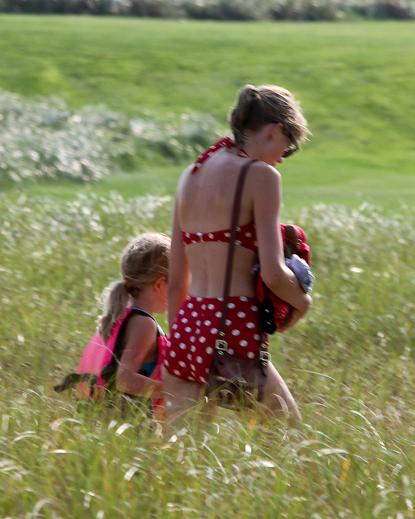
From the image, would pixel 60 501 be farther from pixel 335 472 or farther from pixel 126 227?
pixel 126 227

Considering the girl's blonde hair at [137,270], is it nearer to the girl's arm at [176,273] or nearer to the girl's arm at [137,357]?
the girl's arm at [137,357]

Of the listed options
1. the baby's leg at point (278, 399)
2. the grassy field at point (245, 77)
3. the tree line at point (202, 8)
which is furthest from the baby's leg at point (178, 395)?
the tree line at point (202, 8)

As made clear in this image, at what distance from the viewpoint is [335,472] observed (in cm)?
468

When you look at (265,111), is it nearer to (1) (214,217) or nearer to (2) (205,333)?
(1) (214,217)

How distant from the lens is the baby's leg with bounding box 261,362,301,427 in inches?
199

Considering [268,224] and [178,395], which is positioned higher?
[268,224]

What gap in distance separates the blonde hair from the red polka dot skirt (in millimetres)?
586

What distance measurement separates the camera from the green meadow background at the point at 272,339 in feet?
14.6

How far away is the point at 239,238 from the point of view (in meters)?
4.95

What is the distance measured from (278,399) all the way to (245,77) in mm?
18532

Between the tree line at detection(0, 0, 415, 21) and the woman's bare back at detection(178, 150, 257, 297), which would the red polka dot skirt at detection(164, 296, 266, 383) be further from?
the tree line at detection(0, 0, 415, 21)

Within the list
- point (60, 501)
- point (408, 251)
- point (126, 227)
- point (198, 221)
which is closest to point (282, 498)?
point (60, 501)

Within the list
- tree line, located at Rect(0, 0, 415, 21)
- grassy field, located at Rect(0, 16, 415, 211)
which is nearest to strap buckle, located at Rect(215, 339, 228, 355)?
grassy field, located at Rect(0, 16, 415, 211)

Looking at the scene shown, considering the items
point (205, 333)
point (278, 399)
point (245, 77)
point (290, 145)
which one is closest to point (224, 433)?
point (278, 399)
